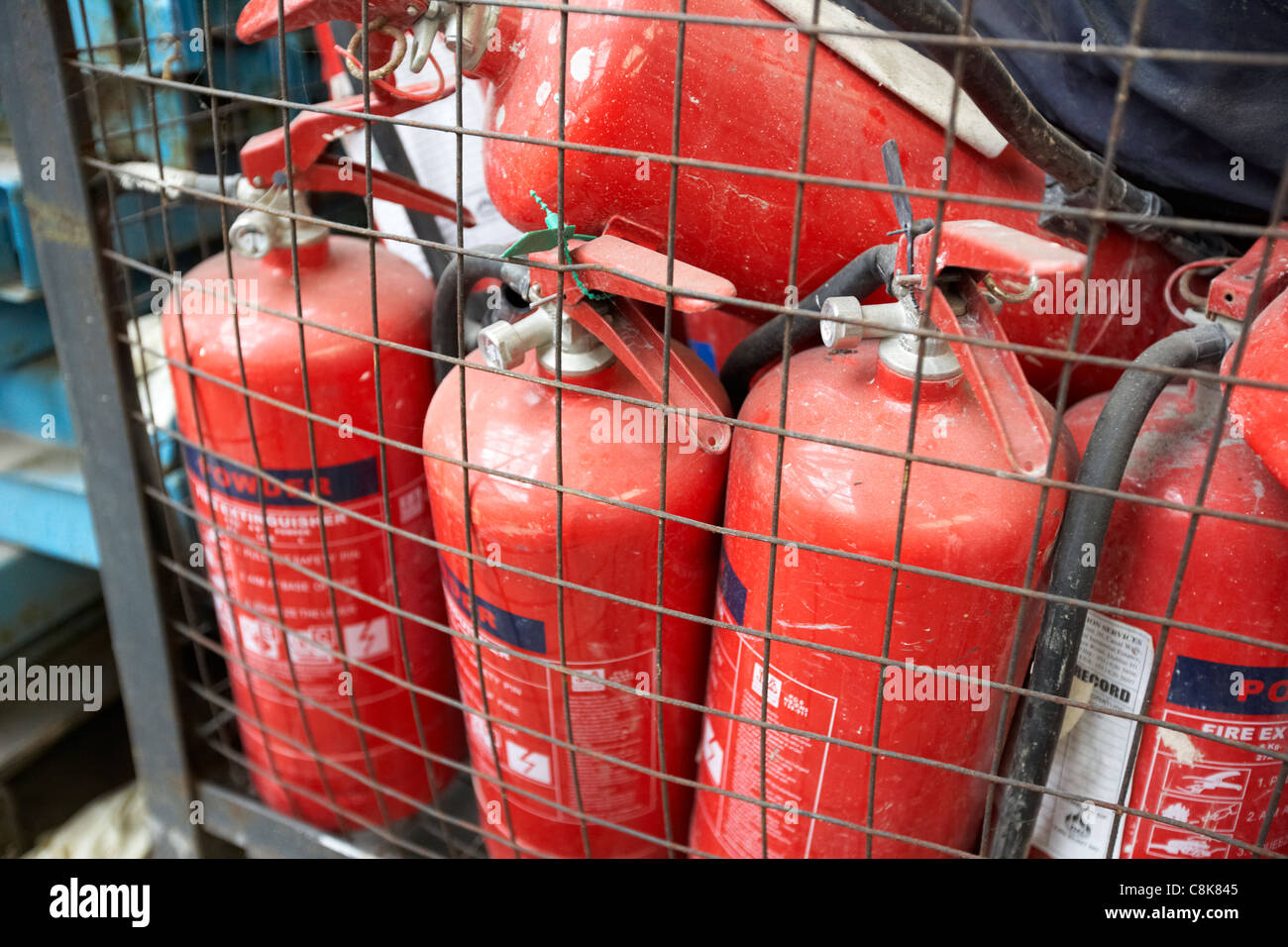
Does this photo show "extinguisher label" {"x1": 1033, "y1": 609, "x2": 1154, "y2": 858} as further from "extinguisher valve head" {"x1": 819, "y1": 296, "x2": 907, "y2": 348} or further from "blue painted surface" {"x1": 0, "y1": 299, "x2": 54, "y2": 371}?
"blue painted surface" {"x1": 0, "y1": 299, "x2": 54, "y2": 371}

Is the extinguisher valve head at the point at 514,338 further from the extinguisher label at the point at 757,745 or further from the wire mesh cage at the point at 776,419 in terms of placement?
the extinguisher label at the point at 757,745

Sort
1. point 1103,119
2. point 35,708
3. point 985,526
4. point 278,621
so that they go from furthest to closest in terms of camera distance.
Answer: point 35,708
point 278,621
point 1103,119
point 985,526

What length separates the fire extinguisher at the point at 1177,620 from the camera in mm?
552

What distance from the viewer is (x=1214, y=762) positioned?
608 millimetres

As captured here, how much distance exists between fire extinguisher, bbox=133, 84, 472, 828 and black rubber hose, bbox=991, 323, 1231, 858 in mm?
427

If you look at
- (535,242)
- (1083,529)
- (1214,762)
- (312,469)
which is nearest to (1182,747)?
(1214,762)

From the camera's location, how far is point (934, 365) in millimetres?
591

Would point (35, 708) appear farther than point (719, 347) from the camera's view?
Yes

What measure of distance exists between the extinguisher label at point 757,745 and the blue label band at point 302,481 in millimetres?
306

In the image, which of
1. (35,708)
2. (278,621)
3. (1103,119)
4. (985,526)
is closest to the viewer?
(985,526)
